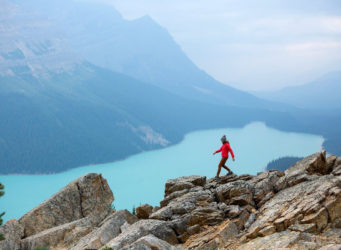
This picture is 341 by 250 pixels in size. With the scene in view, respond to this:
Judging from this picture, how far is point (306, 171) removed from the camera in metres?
20.6

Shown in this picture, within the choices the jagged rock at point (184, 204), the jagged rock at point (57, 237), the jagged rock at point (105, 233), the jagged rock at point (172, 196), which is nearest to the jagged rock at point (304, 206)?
the jagged rock at point (184, 204)

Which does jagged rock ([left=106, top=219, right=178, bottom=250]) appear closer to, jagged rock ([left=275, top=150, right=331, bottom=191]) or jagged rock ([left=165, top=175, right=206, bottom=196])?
jagged rock ([left=165, top=175, right=206, bottom=196])

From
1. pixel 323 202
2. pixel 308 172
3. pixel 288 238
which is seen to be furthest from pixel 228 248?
pixel 308 172

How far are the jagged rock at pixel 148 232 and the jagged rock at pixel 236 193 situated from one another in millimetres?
3673

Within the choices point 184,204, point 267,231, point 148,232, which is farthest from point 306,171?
point 148,232

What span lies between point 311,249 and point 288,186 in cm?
694

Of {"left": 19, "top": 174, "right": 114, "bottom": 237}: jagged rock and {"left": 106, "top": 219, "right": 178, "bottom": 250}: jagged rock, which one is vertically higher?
{"left": 19, "top": 174, "right": 114, "bottom": 237}: jagged rock

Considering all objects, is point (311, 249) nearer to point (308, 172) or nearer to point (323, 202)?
point (323, 202)

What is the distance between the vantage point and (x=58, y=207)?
24953 mm

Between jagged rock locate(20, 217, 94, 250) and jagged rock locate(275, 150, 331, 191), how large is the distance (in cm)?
1187

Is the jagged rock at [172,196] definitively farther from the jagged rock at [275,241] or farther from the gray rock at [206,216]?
A: the jagged rock at [275,241]

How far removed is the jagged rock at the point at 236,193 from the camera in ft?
61.3

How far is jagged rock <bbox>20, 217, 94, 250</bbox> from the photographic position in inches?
826

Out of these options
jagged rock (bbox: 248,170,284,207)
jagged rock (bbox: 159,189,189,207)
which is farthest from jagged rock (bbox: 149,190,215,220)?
jagged rock (bbox: 248,170,284,207)
